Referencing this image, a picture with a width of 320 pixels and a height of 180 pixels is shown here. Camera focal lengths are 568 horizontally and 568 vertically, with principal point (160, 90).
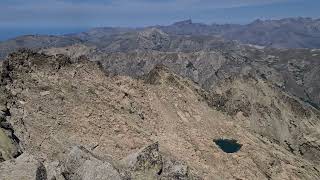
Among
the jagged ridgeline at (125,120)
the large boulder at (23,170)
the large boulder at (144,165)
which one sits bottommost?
the jagged ridgeline at (125,120)

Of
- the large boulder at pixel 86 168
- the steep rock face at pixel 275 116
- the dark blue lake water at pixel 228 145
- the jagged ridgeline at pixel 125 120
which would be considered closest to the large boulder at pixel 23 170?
the large boulder at pixel 86 168

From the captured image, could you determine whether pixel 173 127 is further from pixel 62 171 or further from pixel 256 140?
pixel 62 171

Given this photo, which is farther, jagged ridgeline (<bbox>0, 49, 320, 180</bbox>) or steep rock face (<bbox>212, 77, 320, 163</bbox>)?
steep rock face (<bbox>212, 77, 320, 163</bbox>)

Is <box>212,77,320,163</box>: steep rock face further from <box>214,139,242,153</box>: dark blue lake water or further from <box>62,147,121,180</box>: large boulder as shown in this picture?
<box>62,147,121,180</box>: large boulder

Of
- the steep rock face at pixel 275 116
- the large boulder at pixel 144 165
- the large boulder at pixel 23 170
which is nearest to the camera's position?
the large boulder at pixel 23 170


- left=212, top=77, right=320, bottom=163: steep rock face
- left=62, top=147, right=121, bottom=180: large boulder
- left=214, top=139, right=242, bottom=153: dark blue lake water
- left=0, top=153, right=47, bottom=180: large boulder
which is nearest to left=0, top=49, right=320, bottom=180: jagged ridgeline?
left=214, top=139, right=242, bottom=153: dark blue lake water

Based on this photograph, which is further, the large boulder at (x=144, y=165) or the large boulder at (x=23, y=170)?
the large boulder at (x=144, y=165)

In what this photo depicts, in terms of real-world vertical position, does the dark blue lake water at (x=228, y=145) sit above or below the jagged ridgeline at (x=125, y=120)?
below

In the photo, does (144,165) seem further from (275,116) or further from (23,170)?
(275,116)

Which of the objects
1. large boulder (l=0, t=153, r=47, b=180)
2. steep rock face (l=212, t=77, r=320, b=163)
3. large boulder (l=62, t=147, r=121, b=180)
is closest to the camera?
large boulder (l=0, t=153, r=47, b=180)

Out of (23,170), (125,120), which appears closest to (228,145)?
(125,120)

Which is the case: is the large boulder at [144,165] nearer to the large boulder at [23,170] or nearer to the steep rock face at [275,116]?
the large boulder at [23,170]

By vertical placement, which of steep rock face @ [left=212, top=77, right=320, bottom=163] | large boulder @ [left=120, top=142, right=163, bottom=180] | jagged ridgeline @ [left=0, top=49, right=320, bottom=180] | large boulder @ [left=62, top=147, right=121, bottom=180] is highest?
large boulder @ [left=62, top=147, right=121, bottom=180]
